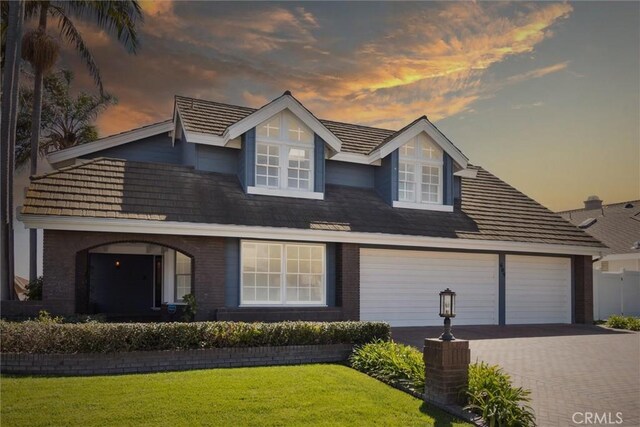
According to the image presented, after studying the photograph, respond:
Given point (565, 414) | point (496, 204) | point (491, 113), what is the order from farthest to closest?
point (496, 204), point (491, 113), point (565, 414)

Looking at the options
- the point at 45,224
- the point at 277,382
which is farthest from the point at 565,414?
the point at 45,224

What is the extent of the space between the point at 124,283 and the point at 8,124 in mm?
7133

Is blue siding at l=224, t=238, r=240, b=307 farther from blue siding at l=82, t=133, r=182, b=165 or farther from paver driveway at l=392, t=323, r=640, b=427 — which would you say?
blue siding at l=82, t=133, r=182, b=165

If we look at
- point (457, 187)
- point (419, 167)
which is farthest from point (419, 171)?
point (457, 187)

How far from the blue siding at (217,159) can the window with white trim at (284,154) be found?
99 cm

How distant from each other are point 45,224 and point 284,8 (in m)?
9.37

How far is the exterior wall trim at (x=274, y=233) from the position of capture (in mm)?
14266

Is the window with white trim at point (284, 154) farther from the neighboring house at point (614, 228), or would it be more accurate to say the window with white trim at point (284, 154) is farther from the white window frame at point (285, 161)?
the neighboring house at point (614, 228)

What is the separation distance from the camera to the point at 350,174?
2062 centimetres

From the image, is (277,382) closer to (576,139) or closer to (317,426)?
(317,426)

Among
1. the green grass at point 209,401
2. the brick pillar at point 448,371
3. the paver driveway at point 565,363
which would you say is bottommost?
the paver driveway at point 565,363

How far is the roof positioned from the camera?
3311 centimetres

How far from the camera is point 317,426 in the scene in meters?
8.48

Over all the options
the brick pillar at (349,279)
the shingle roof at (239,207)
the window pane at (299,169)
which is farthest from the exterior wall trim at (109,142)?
the brick pillar at (349,279)
